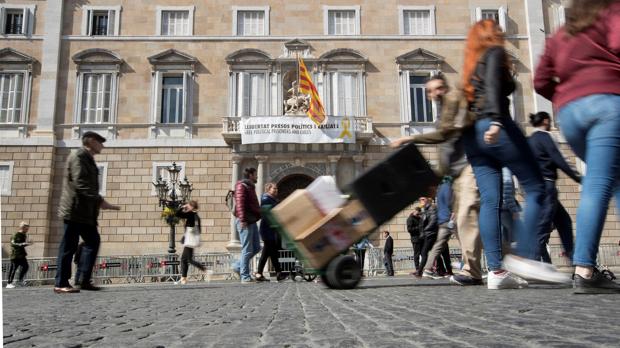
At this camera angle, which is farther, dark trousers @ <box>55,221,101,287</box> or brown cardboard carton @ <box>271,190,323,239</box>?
dark trousers @ <box>55,221,101,287</box>

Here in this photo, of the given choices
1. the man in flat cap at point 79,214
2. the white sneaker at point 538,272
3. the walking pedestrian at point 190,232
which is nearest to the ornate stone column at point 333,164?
the walking pedestrian at point 190,232

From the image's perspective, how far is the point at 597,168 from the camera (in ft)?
9.79

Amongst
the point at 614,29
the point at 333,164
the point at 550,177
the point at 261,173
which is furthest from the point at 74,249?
the point at 333,164

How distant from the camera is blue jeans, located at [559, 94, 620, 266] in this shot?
2.94 metres

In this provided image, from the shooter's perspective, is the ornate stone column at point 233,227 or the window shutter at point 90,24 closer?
the ornate stone column at point 233,227

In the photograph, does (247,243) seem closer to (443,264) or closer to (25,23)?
(443,264)

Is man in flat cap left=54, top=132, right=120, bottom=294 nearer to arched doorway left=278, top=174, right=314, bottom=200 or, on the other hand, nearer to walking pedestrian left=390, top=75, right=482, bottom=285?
walking pedestrian left=390, top=75, right=482, bottom=285

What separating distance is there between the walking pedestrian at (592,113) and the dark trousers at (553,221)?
7.44 ft

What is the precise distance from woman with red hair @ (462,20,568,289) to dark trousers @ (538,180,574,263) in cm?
116

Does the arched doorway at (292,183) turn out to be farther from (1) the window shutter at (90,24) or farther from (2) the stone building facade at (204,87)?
(1) the window shutter at (90,24)

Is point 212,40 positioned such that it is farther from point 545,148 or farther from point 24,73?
point 545,148

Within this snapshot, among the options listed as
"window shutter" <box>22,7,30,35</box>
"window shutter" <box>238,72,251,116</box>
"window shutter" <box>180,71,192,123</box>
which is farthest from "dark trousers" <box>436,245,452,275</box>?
"window shutter" <box>22,7,30,35</box>

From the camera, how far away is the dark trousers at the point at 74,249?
5855mm

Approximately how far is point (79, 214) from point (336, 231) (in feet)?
10.7
